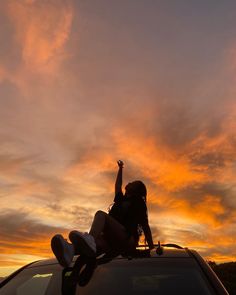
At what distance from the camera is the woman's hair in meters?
6.48

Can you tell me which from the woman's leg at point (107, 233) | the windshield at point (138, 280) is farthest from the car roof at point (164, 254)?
the woman's leg at point (107, 233)

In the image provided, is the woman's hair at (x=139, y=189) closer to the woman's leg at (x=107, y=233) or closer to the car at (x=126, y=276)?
the woman's leg at (x=107, y=233)

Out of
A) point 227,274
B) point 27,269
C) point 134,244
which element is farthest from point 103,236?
point 227,274

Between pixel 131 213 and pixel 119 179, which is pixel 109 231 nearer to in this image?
pixel 131 213

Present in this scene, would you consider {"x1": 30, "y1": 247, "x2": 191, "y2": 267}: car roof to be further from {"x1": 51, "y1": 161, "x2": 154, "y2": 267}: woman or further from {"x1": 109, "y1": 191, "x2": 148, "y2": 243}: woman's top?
{"x1": 109, "y1": 191, "x2": 148, "y2": 243}: woman's top

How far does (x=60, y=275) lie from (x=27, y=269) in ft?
1.48

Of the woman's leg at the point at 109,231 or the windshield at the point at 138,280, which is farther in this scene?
the woman's leg at the point at 109,231

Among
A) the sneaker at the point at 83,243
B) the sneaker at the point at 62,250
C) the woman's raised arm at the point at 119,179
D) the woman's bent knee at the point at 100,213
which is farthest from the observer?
the woman's raised arm at the point at 119,179

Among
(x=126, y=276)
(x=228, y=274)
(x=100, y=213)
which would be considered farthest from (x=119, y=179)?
(x=228, y=274)

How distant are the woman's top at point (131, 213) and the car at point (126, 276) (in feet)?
6.31

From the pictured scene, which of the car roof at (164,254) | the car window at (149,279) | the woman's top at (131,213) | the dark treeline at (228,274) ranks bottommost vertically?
the car window at (149,279)

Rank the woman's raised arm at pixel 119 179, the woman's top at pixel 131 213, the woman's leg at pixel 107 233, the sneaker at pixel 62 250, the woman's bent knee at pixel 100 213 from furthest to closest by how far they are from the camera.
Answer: the woman's raised arm at pixel 119 179
the woman's top at pixel 131 213
the woman's bent knee at pixel 100 213
the woman's leg at pixel 107 233
the sneaker at pixel 62 250

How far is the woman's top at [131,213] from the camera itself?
607 centimetres

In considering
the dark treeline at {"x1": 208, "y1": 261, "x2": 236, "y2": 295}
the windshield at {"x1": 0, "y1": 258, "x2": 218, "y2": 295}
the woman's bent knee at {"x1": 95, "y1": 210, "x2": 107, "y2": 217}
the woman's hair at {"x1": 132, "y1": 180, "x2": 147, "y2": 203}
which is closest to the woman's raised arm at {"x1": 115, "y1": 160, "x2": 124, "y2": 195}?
the woman's hair at {"x1": 132, "y1": 180, "x2": 147, "y2": 203}
